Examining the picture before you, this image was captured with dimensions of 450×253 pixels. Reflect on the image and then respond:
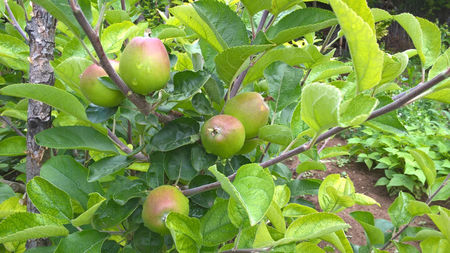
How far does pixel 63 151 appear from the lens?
1.14 metres

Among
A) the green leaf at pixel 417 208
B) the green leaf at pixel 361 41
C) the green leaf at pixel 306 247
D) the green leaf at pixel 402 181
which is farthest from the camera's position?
the green leaf at pixel 402 181

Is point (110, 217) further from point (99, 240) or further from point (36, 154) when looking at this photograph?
point (36, 154)

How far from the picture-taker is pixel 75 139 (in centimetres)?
76

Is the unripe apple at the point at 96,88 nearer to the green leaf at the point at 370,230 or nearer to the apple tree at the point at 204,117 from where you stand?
the apple tree at the point at 204,117

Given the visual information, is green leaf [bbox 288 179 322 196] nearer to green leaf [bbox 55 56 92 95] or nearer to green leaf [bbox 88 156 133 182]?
green leaf [bbox 88 156 133 182]

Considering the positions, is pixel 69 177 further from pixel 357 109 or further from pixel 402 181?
pixel 402 181

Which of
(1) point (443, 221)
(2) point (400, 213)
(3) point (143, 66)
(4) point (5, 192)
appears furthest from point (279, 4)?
(4) point (5, 192)

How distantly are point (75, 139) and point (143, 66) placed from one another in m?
0.29

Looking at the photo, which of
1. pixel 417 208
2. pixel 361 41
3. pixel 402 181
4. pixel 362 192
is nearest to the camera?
pixel 361 41

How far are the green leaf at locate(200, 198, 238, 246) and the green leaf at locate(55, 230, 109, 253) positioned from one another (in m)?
0.22

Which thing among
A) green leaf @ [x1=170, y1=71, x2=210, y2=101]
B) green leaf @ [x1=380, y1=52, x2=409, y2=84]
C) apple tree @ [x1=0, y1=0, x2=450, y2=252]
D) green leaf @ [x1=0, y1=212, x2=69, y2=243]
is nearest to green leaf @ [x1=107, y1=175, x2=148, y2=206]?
apple tree @ [x1=0, y1=0, x2=450, y2=252]

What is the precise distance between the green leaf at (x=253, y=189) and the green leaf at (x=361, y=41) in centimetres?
23

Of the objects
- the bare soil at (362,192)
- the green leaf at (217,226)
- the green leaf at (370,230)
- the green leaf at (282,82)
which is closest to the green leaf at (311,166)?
the green leaf at (370,230)

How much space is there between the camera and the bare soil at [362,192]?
2.96m
